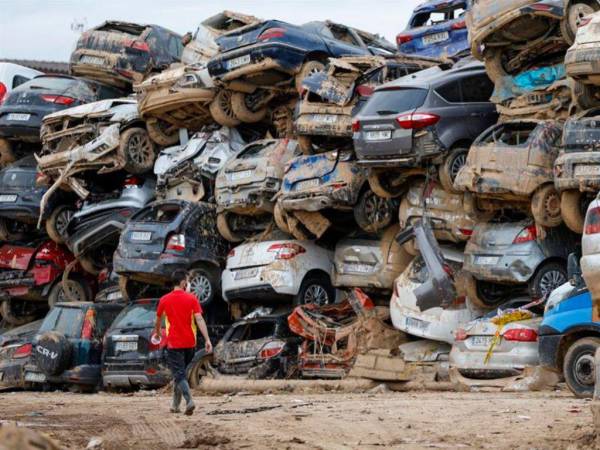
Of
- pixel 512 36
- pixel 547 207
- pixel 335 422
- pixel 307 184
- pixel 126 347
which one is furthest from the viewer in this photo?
pixel 307 184

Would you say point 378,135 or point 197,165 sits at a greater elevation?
point 378,135

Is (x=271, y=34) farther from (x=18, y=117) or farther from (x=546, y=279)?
(x=546, y=279)

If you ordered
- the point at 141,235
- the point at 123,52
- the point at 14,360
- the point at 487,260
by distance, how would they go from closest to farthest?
the point at 487,260, the point at 14,360, the point at 141,235, the point at 123,52

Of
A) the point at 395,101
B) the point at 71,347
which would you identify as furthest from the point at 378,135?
the point at 71,347

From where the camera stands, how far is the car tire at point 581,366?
14.6 m

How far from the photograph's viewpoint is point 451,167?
2006cm

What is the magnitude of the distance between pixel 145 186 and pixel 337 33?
15.5 feet

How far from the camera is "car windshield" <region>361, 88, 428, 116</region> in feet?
66.2

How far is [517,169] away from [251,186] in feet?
20.4

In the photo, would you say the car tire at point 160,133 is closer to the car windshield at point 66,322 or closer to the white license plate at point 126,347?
the car windshield at point 66,322

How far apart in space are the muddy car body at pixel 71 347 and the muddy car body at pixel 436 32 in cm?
760

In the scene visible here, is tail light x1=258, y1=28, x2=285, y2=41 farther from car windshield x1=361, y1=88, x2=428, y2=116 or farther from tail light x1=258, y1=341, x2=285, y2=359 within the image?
tail light x1=258, y1=341, x2=285, y2=359

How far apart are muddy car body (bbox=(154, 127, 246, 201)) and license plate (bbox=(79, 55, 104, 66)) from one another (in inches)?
233

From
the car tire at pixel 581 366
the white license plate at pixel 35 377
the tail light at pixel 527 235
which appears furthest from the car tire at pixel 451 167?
the white license plate at pixel 35 377
